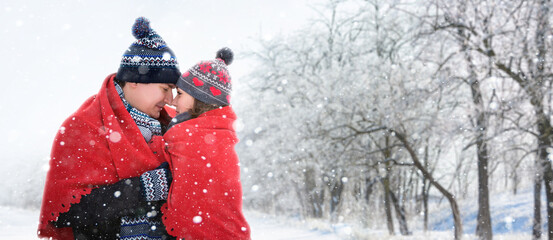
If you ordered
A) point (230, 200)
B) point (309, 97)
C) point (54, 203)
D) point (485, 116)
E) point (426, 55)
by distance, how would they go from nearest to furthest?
point (54, 203)
point (230, 200)
point (485, 116)
point (426, 55)
point (309, 97)

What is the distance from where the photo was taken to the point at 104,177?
7.08 feet

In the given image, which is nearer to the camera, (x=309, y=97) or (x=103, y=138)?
(x=103, y=138)

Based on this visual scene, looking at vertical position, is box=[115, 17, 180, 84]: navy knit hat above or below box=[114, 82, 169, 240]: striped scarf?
above

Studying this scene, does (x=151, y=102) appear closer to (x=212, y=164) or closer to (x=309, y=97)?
(x=212, y=164)

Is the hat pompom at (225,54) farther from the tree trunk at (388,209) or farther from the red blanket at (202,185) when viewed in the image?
the tree trunk at (388,209)

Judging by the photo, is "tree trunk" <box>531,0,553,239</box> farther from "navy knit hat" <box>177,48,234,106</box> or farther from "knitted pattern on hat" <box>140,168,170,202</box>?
"knitted pattern on hat" <box>140,168,170,202</box>

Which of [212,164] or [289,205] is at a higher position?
[212,164]

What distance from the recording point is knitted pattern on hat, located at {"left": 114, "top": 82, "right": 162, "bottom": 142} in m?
2.41

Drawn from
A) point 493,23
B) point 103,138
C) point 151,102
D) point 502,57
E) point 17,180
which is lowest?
point 17,180

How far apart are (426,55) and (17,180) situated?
19299mm

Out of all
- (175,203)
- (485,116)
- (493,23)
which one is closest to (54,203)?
(175,203)

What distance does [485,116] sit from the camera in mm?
7270

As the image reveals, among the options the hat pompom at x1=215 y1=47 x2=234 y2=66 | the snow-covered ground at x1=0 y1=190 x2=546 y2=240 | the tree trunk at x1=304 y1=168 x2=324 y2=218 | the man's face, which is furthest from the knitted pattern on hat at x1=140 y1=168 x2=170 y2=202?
the tree trunk at x1=304 y1=168 x2=324 y2=218

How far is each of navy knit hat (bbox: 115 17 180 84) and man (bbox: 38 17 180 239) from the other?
14 cm
